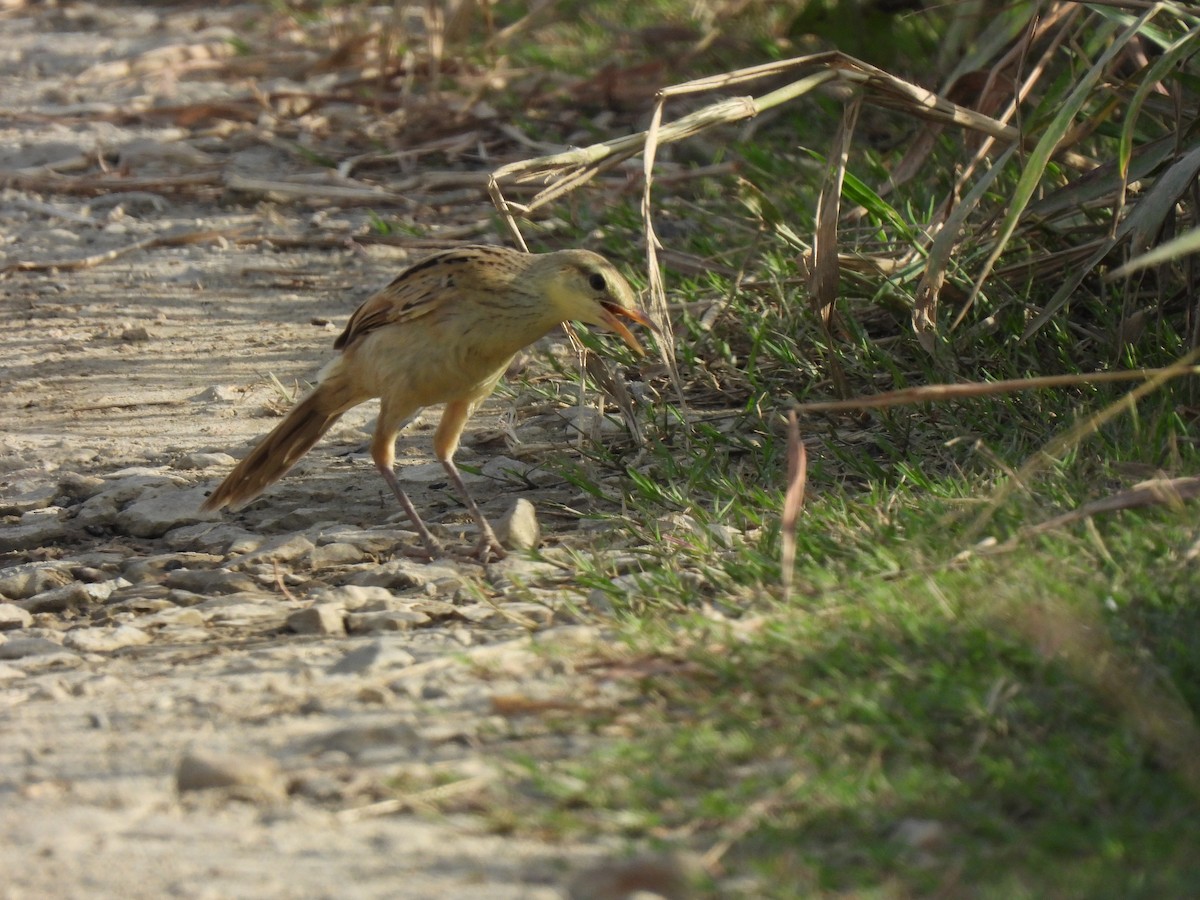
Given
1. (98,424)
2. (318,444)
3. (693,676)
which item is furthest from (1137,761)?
(98,424)

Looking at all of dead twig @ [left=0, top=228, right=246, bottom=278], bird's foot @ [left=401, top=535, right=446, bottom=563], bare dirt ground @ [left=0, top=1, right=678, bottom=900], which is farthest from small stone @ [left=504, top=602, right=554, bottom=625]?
dead twig @ [left=0, top=228, right=246, bottom=278]

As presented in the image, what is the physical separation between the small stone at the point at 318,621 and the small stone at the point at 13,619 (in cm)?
77

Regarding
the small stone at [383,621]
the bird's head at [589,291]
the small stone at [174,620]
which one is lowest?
the small stone at [174,620]

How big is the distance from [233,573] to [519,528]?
2.80ft

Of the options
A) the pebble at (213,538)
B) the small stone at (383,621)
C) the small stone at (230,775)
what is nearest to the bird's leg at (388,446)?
the pebble at (213,538)

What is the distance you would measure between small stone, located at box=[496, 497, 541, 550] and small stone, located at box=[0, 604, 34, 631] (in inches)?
53.5

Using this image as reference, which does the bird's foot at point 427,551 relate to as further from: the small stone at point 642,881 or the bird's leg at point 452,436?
the small stone at point 642,881

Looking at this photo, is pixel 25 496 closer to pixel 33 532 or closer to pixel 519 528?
pixel 33 532

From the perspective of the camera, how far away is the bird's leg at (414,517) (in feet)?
16.0

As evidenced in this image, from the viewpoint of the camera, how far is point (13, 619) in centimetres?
441

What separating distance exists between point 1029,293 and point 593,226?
8.43 feet

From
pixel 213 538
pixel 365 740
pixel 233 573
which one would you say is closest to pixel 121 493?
pixel 213 538

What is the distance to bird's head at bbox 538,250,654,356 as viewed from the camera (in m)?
5.06

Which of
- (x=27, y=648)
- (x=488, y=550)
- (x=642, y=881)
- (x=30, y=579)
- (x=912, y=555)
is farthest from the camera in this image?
(x=488, y=550)
